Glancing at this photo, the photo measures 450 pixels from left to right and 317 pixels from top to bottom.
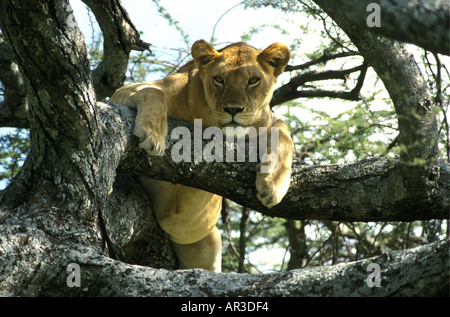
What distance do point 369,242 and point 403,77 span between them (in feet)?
11.4

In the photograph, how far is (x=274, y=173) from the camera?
479 cm

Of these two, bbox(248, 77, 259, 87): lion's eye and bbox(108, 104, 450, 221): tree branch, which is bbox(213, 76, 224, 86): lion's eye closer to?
bbox(248, 77, 259, 87): lion's eye

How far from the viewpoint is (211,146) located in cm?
491

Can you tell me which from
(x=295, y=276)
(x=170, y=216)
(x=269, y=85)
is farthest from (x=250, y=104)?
(x=295, y=276)

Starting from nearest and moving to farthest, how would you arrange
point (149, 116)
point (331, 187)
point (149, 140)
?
point (149, 140) < point (149, 116) < point (331, 187)

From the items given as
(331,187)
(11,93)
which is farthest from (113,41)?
(331,187)

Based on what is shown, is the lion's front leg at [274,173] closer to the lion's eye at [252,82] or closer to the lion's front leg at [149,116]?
the lion's eye at [252,82]

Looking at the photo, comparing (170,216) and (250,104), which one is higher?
(250,104)

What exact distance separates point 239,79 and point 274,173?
1.08m

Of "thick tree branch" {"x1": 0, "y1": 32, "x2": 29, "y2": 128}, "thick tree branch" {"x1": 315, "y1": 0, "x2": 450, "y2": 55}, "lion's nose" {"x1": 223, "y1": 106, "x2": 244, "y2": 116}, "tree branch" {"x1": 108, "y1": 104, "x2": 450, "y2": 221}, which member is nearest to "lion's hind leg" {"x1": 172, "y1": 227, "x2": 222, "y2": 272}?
"tree branch" {"x1": 108, "y1": 104, "x2": 450, "y2": 221}

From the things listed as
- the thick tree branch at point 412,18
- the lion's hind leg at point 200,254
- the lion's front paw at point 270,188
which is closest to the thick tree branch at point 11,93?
the lion's hind leg at point 200,254

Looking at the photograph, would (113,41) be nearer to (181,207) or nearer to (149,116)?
(149,116)

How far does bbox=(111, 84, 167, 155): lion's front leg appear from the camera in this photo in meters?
4.50
